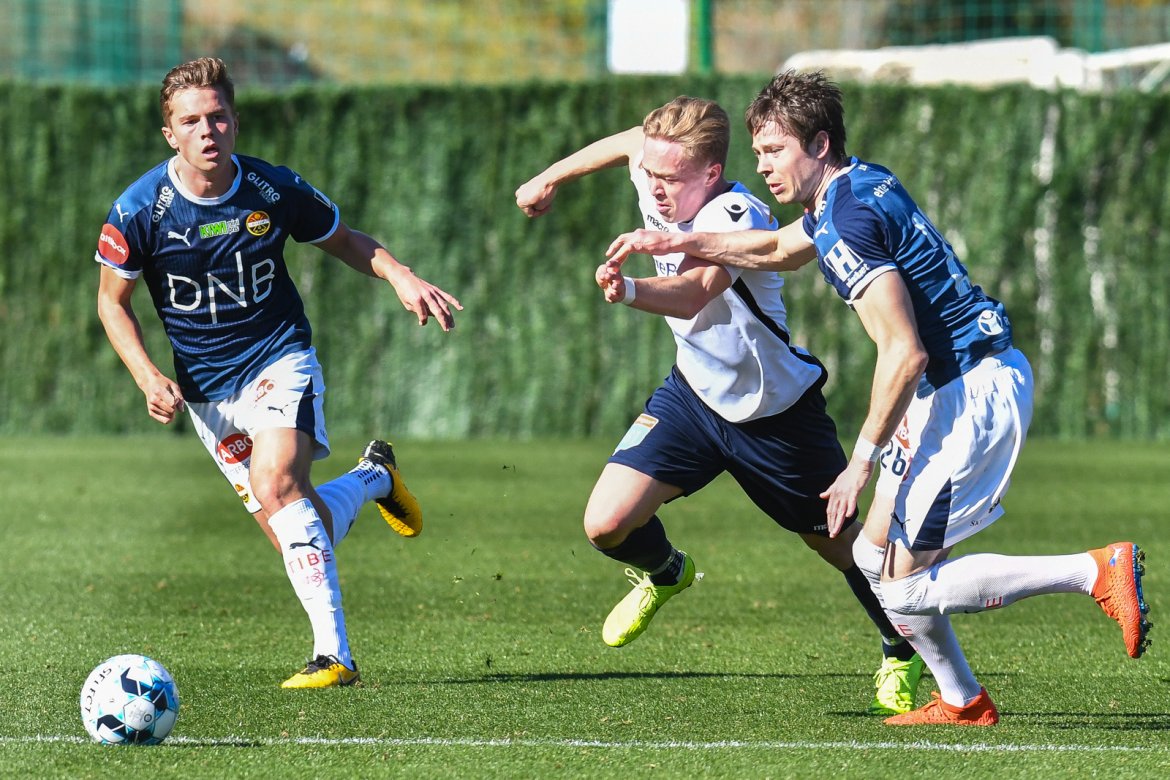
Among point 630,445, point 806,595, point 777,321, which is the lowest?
point 806,595

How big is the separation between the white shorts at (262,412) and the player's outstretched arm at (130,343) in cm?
29

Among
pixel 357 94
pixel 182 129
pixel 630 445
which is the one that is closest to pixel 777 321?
pixel 630 445

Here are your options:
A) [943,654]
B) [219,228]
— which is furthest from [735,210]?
[219,228]

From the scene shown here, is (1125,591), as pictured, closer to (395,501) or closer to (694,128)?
(694,128)

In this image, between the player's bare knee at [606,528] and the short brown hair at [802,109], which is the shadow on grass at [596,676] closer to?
the player's bare knee at [606,528]

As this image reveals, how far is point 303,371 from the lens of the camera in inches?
252

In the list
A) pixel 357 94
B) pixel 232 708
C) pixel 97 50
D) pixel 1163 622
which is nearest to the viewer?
pixel 232 708

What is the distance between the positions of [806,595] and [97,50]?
12.5 meters

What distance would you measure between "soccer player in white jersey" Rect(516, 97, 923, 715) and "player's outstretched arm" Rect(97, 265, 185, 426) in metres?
1.62

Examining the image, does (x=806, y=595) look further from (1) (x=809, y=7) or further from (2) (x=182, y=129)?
(1) (x=809, y=7)

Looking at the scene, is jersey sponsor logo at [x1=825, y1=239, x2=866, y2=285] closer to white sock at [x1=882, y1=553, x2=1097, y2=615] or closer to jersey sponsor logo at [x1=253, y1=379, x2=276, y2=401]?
white sock at [x1=882, y1=553, x2=1097, y2=615]

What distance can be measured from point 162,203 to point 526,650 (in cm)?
233

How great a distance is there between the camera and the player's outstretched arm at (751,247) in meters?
5.57

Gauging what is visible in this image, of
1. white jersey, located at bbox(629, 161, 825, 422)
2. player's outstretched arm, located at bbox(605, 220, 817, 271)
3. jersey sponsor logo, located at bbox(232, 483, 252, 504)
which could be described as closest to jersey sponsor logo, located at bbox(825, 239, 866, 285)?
player's outstretched arm, located at bbox(605, 220, 817, 271)
